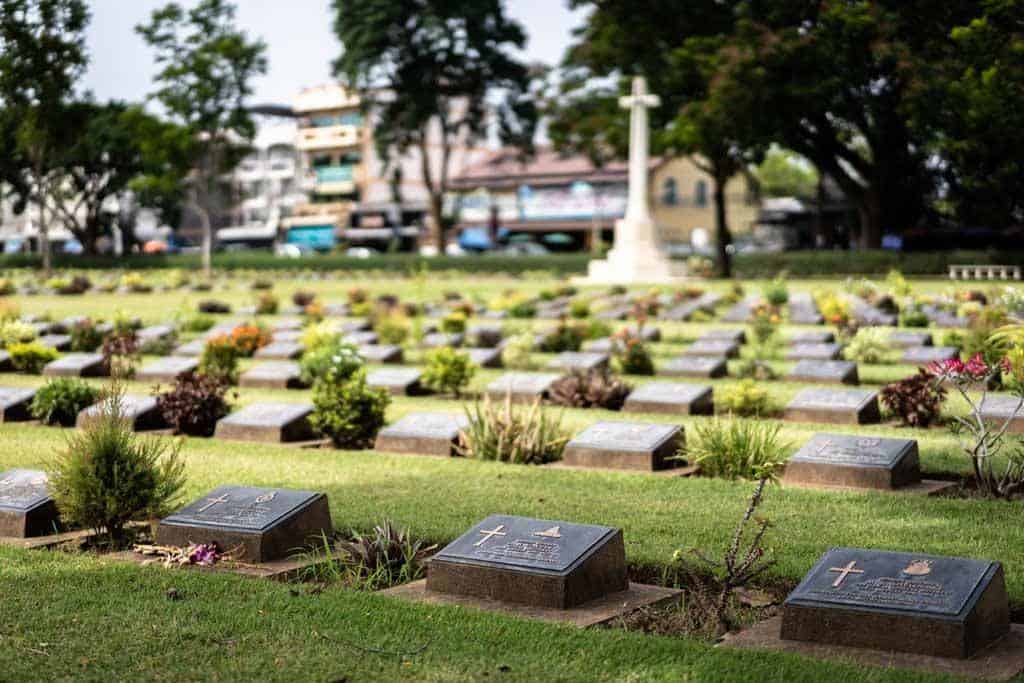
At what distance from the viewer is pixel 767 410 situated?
12633 millimetres

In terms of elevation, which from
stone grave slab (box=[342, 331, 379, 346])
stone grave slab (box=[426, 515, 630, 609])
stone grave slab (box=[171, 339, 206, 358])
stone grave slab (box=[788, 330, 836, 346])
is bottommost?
stone grave slab (box=[171, 339, 206, 358])

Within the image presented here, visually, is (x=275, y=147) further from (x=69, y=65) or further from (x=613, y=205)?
(x=69, y=65)

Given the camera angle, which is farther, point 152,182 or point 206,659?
point 152,182

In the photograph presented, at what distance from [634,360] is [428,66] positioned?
38.7 metres

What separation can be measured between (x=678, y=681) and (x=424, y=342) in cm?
1483

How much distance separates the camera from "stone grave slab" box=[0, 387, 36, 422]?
12914 millimetres

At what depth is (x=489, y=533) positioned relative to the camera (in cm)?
652

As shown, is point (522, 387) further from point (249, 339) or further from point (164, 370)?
point (249, 339)

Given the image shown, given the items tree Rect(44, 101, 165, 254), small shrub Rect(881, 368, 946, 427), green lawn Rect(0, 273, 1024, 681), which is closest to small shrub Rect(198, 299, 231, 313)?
tree Rect(44, 101, 165, 254)

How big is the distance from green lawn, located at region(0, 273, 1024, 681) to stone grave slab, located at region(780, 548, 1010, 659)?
27 cm

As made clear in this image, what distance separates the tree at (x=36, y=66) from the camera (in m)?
10.2

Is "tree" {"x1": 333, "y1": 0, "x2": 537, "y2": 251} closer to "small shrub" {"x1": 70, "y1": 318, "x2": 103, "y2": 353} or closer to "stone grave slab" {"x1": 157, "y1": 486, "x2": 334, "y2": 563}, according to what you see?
"small shrub" {"x1": 70, "y1": 318, "x2": 103, "y2": 353}

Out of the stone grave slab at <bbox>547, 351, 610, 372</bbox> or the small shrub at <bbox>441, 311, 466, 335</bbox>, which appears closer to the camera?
the stone grave slab at <bbox>547, 351, 610, 372</bbox>

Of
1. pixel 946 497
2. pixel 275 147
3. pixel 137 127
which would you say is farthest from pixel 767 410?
pixel 275 147
